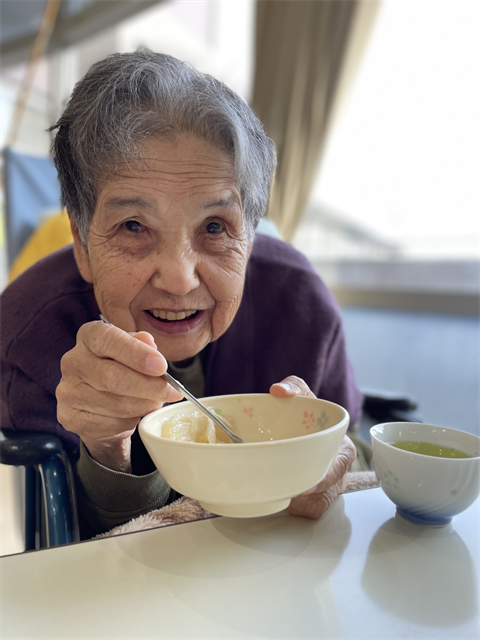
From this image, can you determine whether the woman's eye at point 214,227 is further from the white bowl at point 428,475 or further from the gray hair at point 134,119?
the white bowl at point 428,475

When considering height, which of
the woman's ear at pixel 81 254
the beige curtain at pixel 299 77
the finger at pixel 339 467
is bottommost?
the finger at pixel 339 467

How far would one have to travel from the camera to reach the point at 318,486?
1.36 feet

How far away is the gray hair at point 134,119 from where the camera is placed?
0.41 metres

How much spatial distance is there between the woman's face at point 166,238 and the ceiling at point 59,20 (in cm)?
232

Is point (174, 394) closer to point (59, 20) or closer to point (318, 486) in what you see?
point (318, 486)

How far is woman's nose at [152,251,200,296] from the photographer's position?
16.1 inches

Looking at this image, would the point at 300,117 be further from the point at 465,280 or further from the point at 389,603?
the point at 389,603

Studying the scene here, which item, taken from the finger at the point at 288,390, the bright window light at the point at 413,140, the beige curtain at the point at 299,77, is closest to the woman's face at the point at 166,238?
the finger at the point at 288,390

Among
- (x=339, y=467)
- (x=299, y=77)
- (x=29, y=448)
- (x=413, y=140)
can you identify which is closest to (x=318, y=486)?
(x=339, y=467)

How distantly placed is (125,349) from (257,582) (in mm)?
201

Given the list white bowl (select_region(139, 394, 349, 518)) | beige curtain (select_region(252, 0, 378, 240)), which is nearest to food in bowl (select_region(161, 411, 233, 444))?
white bowl (select_region(139, 394, 349, 518))

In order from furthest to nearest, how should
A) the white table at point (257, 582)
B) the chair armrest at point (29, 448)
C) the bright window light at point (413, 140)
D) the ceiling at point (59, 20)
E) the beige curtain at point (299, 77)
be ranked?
the ceiling at point (59, 20), the beige curtain at point (299, 77), the bright window light at point (413, 140), the chair armrest at point (29, 448), the white table at point (257, 582)

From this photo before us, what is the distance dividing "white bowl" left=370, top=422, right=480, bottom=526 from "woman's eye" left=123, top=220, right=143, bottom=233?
29 centimetres

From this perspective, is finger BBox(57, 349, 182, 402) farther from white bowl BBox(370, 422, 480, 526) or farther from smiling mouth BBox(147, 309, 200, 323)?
white bowl BBox(370, 422, 480, 526)
